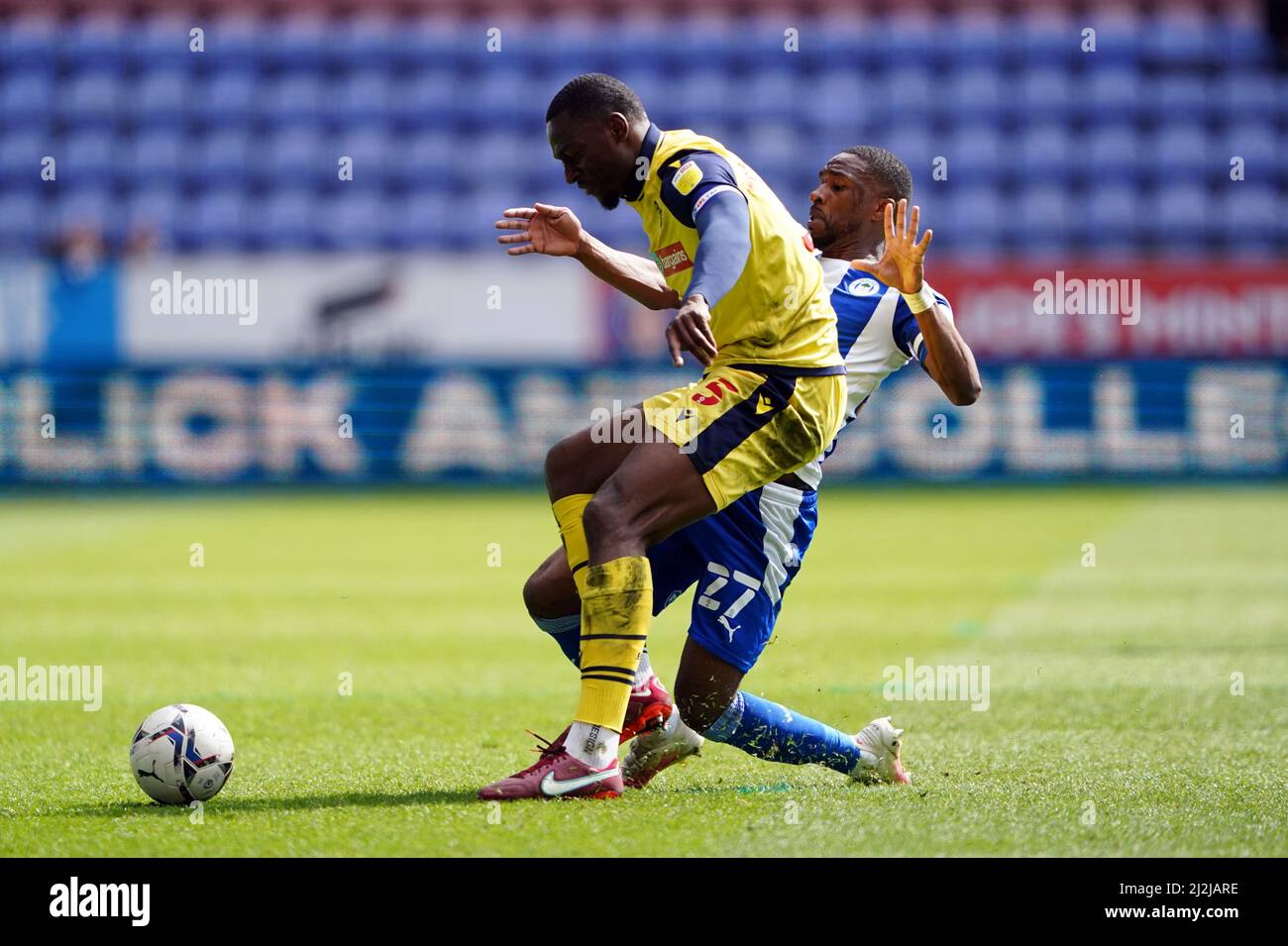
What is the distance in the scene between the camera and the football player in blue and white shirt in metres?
5.09

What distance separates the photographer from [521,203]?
2162 cm

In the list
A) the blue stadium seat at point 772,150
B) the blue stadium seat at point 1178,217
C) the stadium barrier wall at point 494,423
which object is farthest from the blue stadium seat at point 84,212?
the blue stadium seat at point 1178,217

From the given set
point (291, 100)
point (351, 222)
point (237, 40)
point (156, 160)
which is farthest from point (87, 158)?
point (351, 222)

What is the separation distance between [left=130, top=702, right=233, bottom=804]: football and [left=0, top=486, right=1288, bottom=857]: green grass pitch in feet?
0.26

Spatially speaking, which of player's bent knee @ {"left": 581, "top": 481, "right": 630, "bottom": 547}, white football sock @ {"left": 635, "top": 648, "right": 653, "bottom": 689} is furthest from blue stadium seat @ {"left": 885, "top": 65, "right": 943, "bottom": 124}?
player's bent knee @ {"left": 581, "top": 481, "right": 630, "bottom": 547}

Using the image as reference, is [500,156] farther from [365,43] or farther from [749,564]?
[749,564]

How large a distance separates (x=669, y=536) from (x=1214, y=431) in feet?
47.8

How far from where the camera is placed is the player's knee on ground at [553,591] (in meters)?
5.15

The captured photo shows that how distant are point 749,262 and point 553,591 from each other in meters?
1.17

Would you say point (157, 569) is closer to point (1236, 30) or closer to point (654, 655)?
point (654, 655)

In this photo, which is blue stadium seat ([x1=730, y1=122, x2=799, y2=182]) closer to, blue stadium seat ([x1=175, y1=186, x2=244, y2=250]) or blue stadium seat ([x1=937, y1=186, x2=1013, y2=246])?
blue stadium seat ([x1=937, y1=186, x2=1013, y2=246])

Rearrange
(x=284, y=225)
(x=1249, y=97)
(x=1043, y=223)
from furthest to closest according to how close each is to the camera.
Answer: (x=1249, y=97) < (x=284, y=225) < (x=1043, y=223)

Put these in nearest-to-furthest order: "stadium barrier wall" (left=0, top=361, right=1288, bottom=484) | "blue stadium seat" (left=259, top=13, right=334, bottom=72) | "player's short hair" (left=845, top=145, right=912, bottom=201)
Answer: "player's short hair" (left=845, top=145, right=912, bottom=201) < "stadium barrier wall" (left=0, top=361, right=1288, bottom=484) < "blue stadium seat" (left=259, top=13, right=334, bottom=72)

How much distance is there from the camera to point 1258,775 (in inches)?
212
